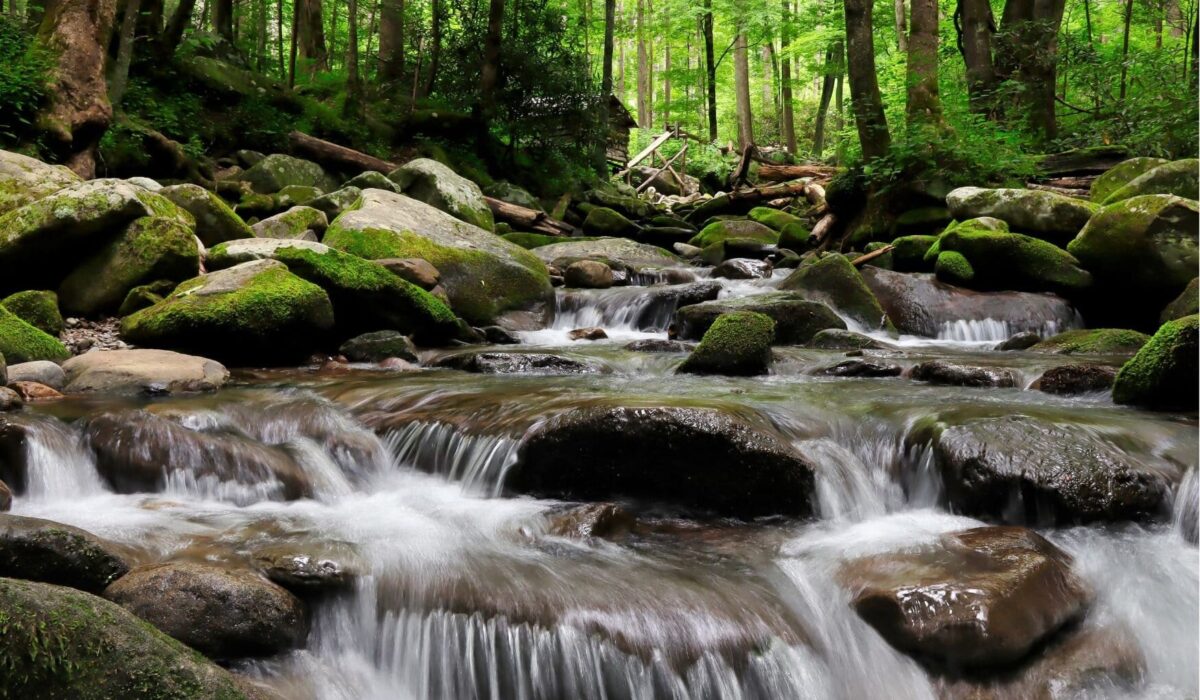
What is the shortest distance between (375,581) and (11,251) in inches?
259

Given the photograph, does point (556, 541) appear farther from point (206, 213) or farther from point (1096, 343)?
point (206, 213)

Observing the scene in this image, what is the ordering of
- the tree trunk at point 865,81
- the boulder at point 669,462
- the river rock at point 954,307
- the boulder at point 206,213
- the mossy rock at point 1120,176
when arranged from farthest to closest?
the tree trunk at point 865,81 < the mossy rock at point 1120,176 < the river rock at point 954,307 < the boulder at point 206,213 < the boulder at point 669,462

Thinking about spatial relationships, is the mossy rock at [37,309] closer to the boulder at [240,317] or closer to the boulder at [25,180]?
the boulder at [240,317]

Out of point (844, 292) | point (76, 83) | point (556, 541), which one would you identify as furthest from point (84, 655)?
point (76, 83)

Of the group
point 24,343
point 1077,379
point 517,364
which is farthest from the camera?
point 517,364

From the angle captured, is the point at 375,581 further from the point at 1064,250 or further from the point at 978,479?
the point at 1064,250

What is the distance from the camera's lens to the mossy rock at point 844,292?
10641mm

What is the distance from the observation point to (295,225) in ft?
36.9

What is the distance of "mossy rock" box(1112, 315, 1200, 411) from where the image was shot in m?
5.43

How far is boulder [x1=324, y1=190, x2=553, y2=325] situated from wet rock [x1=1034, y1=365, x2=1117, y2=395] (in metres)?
6.58

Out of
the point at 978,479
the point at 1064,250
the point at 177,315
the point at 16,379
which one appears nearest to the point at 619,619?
the point at 978,479

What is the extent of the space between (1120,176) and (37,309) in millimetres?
14423

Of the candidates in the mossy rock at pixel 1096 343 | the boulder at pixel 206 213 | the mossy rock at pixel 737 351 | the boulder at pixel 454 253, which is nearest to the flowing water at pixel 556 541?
the mossy rock at pixel 737 351

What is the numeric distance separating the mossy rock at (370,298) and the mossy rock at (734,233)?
8305 mm
